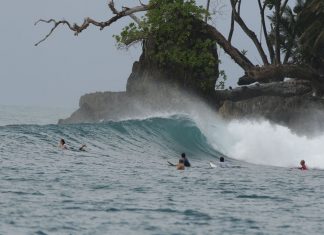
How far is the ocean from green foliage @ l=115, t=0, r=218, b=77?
4.64 meters

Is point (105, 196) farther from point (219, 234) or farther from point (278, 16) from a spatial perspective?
point (278, 16)

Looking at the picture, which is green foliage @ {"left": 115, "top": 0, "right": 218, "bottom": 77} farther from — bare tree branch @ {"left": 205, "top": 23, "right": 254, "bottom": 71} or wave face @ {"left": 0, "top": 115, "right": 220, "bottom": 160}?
wave face @ {"left": 0, "top": 115, "right": 220, "bottom": 160}

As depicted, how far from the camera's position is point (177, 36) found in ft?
150

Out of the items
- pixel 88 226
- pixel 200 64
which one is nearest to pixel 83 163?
pixel 88 226

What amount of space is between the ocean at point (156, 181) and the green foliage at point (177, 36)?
15.2 ft

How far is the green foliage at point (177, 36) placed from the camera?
149 ft

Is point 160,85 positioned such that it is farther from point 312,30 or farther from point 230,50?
point 312,30

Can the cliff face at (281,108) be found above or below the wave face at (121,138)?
above

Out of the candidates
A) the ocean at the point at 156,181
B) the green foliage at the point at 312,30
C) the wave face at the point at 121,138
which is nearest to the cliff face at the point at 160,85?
the ocean at the point at 156,181

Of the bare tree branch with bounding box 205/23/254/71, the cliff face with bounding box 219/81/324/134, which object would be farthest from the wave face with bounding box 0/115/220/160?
the bare tree branch with bounding box 205/23/254/71

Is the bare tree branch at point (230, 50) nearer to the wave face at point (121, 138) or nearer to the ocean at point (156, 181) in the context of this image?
the ocean at point (156, 181)

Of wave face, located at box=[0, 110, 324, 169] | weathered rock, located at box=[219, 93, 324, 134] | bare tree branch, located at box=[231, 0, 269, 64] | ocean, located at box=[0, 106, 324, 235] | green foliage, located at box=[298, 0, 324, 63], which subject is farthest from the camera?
bare tree branch, located at box=[231, 0, 269, 64]

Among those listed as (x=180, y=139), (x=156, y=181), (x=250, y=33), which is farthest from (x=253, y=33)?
(x=156, y=181)

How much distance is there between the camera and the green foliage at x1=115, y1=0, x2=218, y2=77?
45344 mm
